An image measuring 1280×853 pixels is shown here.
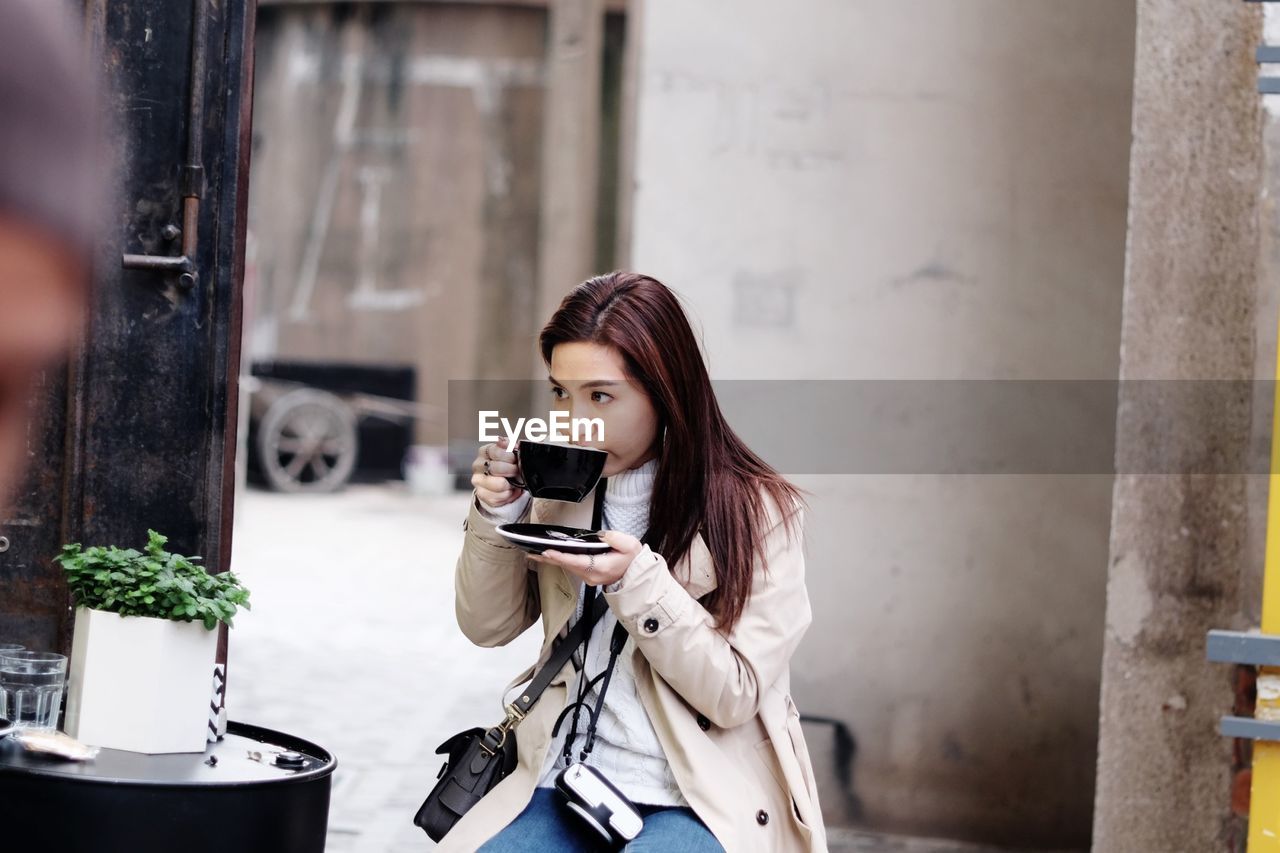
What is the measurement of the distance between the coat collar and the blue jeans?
0.29 metres

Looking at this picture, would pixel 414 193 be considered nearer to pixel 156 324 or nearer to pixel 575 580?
pixel 156 324

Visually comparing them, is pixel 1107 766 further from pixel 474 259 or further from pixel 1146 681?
pixel 474 259

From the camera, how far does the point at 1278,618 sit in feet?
8.43

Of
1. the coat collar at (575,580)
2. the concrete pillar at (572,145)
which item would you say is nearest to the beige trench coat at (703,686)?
the coat collar at (575,580)

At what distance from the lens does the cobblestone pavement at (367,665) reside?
435 centimetres

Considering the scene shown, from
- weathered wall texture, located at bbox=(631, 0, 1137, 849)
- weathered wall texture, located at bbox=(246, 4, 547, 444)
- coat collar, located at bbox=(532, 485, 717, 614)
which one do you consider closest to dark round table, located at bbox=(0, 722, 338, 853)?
coat collar, located at bbox=(532, 485, 717, 614)

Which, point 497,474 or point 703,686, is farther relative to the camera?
point 497,474

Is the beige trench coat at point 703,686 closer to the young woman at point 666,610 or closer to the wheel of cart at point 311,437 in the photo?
the young woman at point 666,610

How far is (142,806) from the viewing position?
1.95 metres

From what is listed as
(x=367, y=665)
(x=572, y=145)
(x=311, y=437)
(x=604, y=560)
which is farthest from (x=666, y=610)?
(x=572, y=145)

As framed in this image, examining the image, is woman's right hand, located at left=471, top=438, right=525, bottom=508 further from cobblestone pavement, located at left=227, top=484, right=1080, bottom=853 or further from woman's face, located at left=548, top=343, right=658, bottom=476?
cobblestone pavement, located at left=227, top=484, right=1080, bottom=853

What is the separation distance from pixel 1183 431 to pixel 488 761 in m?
1.72

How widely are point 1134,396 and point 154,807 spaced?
217 cm

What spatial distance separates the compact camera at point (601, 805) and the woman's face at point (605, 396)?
0.45m
